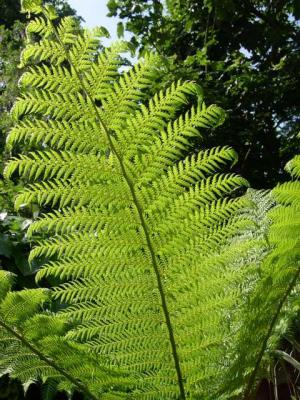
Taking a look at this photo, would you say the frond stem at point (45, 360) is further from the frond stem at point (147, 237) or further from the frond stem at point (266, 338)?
the frond stem at point (266, 338)

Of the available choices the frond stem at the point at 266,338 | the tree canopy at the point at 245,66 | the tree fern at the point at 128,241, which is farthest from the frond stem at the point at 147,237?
the tree canopy at the point at 245,66

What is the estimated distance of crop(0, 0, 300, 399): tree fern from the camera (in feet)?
3.20

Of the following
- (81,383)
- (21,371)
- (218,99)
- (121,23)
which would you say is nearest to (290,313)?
(81,383)

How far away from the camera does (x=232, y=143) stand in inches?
204

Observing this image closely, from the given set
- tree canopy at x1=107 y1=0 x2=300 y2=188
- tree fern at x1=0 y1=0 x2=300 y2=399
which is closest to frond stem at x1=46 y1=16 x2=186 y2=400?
tree fern at x1=0 y1=0 x2=300 y2=399

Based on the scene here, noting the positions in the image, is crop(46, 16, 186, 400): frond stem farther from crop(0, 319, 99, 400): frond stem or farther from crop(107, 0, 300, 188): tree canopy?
crop(107, 0, 300, 188): tree canopy

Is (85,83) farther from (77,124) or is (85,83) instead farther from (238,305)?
(238,305)

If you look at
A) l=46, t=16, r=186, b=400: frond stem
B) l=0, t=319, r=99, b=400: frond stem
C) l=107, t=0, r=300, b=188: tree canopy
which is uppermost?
l=107, t=0, r=300, b=188: tree canopy

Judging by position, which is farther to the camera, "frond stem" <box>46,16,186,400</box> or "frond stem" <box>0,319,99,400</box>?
"frond stem" <box>0,319,99,400</box>

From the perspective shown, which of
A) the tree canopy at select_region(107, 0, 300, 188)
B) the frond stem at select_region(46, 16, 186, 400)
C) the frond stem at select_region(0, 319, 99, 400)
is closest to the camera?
the frond stem at select_region(46, 16, 186, 400)

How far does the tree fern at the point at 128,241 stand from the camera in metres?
0.97

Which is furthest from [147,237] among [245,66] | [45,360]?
[245,66]

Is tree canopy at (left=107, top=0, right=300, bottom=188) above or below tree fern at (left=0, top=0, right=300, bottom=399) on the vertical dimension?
above

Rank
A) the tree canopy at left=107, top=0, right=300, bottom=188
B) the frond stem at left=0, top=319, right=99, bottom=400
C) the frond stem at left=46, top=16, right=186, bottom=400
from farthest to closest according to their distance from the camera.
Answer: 1. the tree canopy at left=107, top=0, right=300, bottom=188
2. the frond stem at left=0, top=319, right=99, bottom=400
3. the frond stem at left=46, top=16, right=186, bottom=400
